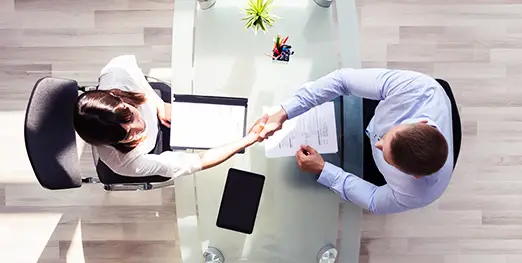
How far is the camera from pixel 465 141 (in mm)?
2754

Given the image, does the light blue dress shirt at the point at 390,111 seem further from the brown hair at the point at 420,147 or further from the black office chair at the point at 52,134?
the black office chair at the point at 52,134

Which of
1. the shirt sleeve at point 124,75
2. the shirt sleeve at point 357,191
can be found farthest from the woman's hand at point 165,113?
the shirt sleeve at point 357,191

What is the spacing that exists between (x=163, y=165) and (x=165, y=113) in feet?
1.13

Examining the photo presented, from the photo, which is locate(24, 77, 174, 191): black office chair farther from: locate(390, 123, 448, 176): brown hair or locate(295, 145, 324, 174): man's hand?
locate(390, 123, 448, 176): brown hair

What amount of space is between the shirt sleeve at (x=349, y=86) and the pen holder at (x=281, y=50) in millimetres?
146

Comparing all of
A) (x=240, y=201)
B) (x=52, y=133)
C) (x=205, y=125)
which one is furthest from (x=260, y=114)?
(x=52, y=133)

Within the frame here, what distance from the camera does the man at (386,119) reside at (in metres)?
1.81

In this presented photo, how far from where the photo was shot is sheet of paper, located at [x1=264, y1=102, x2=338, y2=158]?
6.42 ft

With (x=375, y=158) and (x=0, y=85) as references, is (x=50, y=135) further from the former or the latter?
(x=375, y=158)

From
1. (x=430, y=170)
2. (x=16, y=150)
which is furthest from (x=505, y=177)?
(x=16, y=150)

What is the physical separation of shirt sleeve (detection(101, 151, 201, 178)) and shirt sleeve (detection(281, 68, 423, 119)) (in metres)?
0.40

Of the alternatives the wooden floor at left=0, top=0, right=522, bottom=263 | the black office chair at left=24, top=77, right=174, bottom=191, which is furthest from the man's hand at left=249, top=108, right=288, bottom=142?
the wooden floor at left=0, top=0, right=522, bottom=263

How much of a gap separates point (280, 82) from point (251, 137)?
261mm

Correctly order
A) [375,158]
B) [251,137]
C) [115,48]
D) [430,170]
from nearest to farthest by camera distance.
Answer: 1. [430,170]
2. [251,137]
3. [375,158]
4. [115,48]
